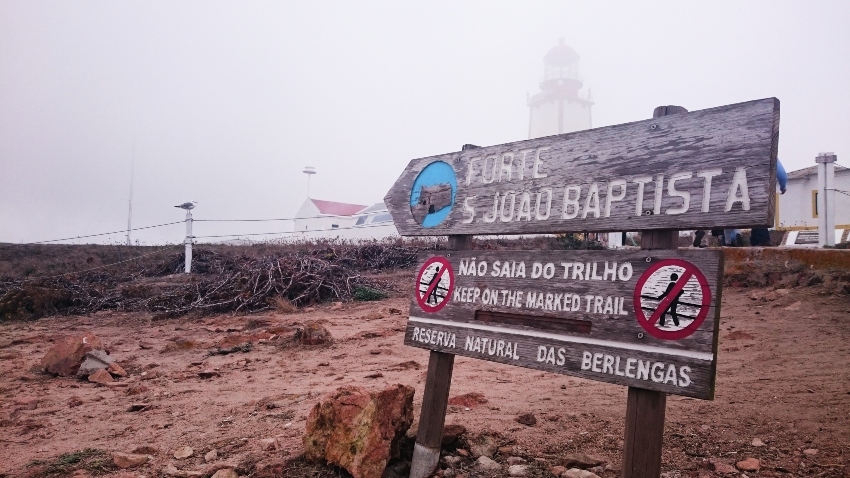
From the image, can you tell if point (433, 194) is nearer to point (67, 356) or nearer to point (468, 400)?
point (468, 400)

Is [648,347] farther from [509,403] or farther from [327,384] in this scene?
[327,384]

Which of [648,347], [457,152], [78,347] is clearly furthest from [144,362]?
[648,347]

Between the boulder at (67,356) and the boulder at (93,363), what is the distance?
84 mm

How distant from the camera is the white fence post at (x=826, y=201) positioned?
9414 millimetres

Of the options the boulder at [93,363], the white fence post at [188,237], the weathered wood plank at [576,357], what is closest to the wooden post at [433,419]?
the weathered wood plank at [576,357]

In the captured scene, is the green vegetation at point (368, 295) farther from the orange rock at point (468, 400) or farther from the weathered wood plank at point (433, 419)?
the weathered wood plank at point (433, 419)

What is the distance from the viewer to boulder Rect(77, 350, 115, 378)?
6613 mm

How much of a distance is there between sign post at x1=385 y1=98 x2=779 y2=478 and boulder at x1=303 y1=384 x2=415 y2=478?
208 mm

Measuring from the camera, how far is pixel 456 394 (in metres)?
5.05

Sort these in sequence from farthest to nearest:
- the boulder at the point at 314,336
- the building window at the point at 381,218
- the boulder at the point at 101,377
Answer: the building window at the point at 381,218 → the boulder at the point at 314,336 → the boulder at the point at 101,377

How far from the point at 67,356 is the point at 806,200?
23.9m

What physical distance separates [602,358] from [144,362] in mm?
6592

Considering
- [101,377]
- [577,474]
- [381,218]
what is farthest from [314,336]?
[381,218]

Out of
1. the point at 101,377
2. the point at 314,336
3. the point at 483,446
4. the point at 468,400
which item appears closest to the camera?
the point at 483,446
